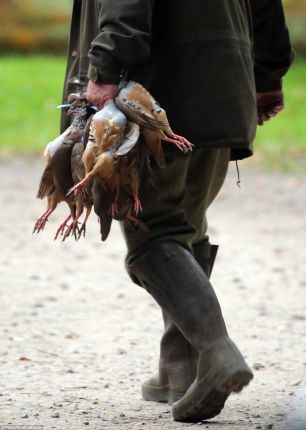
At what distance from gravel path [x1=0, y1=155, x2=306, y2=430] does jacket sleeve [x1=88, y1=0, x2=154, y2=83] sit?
4.13ft

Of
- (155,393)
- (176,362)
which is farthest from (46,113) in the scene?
(176,362)

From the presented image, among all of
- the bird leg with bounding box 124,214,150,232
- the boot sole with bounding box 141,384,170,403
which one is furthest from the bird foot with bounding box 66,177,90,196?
the boot sole with bounding box 141,384,170,403

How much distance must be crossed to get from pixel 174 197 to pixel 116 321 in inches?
89.2

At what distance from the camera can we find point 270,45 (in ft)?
14.5

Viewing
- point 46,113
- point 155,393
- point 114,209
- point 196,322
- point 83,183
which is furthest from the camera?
point 46,113

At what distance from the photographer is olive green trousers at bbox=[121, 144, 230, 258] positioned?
12.9ft

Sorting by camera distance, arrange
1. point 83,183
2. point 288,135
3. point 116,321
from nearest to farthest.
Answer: point 83,183
point 116,321
point 288,135

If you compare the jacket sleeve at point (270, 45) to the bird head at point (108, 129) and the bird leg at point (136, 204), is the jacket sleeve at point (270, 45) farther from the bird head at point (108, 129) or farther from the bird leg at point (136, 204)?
the bird leg at point (136, 204)

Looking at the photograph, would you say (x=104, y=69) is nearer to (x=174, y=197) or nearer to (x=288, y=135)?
(x=174, y=197)

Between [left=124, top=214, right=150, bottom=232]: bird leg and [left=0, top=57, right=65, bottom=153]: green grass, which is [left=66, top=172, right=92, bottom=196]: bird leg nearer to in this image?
[left=124, top=214, right=150, bottom=232]: bird leg

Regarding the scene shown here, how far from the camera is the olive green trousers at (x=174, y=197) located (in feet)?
12.9

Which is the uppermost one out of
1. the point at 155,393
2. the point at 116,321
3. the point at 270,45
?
the point at 270,45

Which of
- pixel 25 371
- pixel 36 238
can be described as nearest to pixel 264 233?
pixel 36 238

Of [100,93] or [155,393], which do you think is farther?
[155,393]
